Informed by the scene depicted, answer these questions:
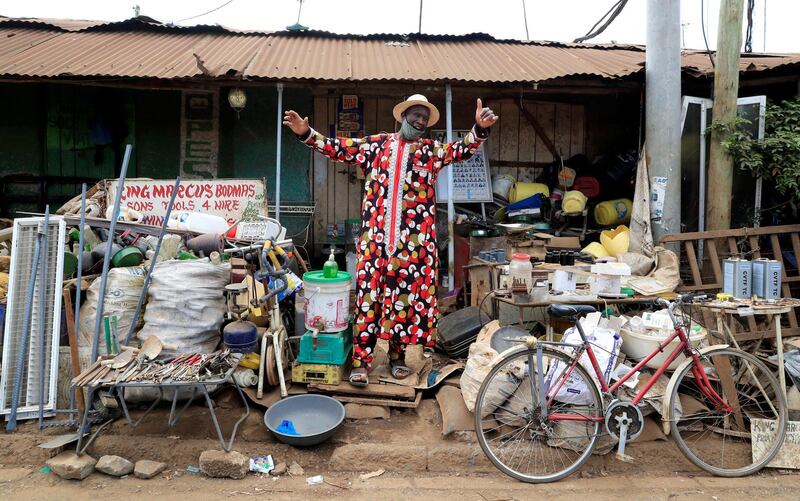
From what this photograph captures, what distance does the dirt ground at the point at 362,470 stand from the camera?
12.0 ft

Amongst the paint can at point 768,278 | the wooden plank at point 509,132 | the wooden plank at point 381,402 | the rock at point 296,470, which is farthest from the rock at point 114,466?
the wooden plank at point 509,132

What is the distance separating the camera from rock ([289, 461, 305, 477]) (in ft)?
12.7

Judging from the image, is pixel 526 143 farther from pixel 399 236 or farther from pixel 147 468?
pixel 147 468

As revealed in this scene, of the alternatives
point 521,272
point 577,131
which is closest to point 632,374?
point 521,272

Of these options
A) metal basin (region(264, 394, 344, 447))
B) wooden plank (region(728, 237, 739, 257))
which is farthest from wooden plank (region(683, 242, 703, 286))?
metal basin (region(264, 394, 344, 447))

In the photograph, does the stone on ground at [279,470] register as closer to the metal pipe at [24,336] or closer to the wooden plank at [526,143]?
the metal pipe at [24,336]

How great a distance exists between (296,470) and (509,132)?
6123 millimetres

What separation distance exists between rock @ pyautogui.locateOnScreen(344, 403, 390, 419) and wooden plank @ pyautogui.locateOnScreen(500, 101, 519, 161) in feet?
16.7

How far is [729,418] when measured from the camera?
417 centimetres

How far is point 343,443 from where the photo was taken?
4.15 meters

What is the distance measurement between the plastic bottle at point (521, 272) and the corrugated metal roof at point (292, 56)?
2.53 meters

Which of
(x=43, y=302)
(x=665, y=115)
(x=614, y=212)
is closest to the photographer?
(x=43, y=302)

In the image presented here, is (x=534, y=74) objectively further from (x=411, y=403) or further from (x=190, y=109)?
(x=190, y=109)

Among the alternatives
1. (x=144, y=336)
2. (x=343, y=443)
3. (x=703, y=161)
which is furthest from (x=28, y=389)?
(x=703, y=161)
